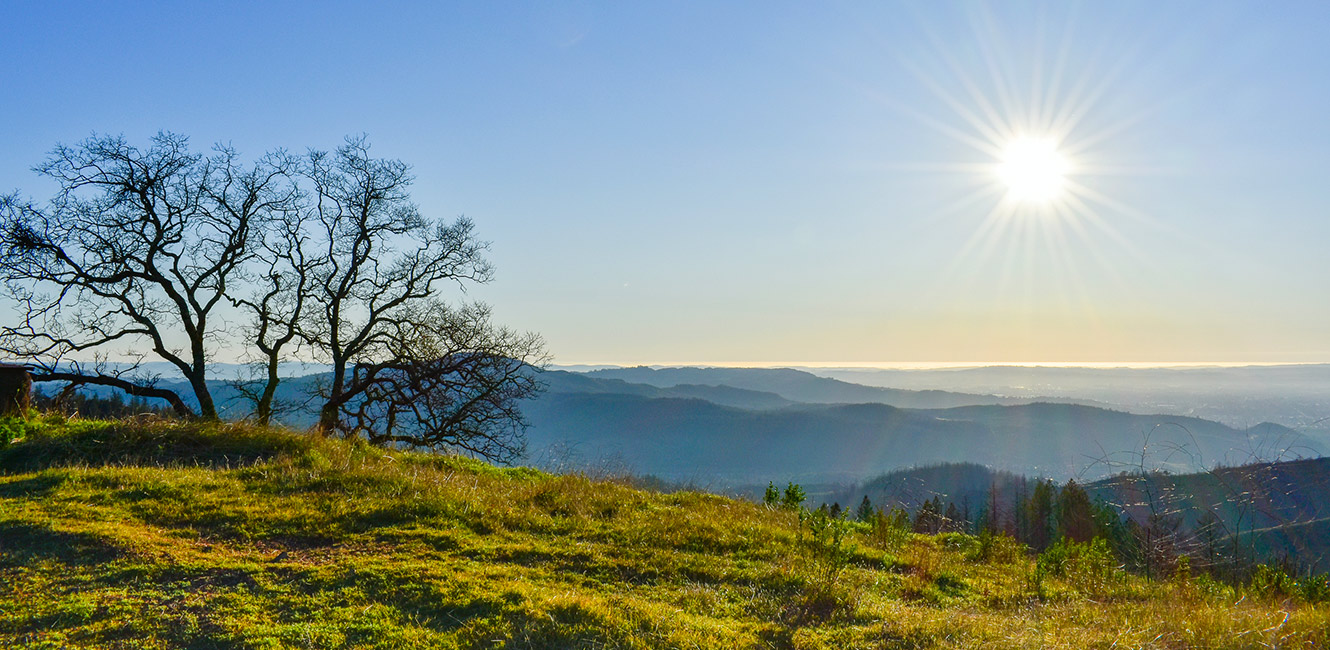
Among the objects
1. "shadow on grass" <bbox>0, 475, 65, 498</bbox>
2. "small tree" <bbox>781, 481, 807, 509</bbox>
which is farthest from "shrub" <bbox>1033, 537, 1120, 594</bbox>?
"shadow on grass" <bbox>0, 475, 65, 498</bbox>

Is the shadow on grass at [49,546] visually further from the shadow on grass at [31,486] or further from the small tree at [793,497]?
the small tree at [793,497]

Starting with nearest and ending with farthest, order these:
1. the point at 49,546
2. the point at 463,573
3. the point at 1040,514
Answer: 1. the point at 49,546
2. the point at 463,573
3. the point at 1040,514

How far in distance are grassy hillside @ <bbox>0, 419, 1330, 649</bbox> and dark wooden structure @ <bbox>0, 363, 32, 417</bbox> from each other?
230 cm

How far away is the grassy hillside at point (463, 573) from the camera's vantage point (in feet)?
15.2

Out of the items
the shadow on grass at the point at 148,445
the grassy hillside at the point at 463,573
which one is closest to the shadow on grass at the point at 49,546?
the grassy hillside at the point at 463,573

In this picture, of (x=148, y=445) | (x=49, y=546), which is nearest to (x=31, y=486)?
(x=148, y=445)

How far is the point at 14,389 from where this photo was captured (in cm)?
1233

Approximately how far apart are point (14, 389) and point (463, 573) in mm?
12613

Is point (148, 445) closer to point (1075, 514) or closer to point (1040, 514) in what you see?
point (1075, 514)

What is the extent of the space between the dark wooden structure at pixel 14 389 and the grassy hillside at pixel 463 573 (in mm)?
2299

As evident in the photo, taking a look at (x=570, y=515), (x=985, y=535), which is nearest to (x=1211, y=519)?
(x=985, y=535)

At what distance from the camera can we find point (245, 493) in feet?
26.3

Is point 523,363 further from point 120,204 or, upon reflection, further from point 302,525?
point 302,525

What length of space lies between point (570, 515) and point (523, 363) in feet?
40.8
